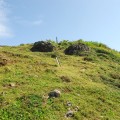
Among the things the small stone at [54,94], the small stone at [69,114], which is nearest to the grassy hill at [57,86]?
the small stone at [69,114]

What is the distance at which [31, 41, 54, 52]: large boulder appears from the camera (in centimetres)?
2955

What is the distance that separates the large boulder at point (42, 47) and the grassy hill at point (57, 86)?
1.01 m

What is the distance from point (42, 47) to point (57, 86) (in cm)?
1030

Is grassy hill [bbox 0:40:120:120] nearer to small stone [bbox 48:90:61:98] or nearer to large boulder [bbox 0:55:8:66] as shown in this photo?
large boulder [bbox 0:55:8:66]

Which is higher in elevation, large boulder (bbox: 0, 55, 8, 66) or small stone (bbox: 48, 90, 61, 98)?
large boulder (bbox: 0, 55, 8, 66)

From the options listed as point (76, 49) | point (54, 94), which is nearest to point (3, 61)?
point (54, 94)

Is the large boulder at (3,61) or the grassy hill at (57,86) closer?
the grassy hill at (57,86)

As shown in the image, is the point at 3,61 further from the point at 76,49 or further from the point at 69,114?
the point at 76,49

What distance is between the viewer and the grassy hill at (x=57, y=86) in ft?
55.2

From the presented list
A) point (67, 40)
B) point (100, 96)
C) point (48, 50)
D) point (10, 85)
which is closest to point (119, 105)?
point (100, 96)

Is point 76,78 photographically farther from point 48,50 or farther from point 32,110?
point 48,50

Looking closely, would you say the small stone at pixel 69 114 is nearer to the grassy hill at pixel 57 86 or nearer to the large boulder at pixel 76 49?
the grassy hill at pixel 57 86

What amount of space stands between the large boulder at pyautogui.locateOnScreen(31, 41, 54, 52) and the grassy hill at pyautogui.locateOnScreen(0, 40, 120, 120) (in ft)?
3.32

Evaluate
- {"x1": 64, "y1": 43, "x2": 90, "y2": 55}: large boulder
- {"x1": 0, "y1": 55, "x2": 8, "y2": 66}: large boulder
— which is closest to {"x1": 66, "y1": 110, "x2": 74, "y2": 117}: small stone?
{"x1": 0, "y1": 55, "x2": 8, "y2": 66}: large boulder
